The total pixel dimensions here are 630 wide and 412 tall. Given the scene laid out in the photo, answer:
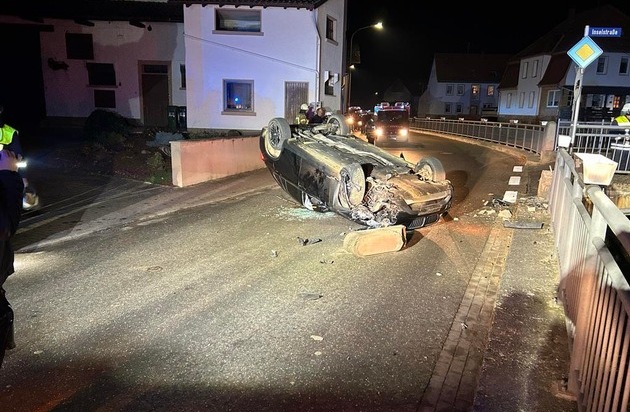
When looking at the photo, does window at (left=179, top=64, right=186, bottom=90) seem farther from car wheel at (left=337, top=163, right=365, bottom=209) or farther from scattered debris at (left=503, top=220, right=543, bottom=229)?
scattered debris at (left=503, top=220, right=543, bottom=229)

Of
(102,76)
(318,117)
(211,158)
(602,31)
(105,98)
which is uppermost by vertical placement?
(602,31)

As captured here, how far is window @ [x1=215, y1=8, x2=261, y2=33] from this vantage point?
2108 cm

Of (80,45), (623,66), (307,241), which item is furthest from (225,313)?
(623,66)

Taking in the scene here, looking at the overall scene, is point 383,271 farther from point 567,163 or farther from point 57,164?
point 57,164

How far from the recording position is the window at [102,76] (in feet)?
79.4

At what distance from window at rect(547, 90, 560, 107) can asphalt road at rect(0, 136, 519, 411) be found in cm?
4138

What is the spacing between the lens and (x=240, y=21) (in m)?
21.2

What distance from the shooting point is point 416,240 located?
7.77m

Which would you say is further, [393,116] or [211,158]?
[393,116]

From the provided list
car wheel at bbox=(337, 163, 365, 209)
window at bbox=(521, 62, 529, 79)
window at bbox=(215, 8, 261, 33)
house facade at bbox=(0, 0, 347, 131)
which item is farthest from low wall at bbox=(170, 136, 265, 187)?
window at bbox=(521, 62, 529, 79)

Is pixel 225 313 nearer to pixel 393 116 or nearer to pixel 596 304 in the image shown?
pixel 596 304

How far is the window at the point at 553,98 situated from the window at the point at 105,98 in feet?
127

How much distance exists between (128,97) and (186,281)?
2120 cm

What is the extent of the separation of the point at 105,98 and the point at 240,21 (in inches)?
340
